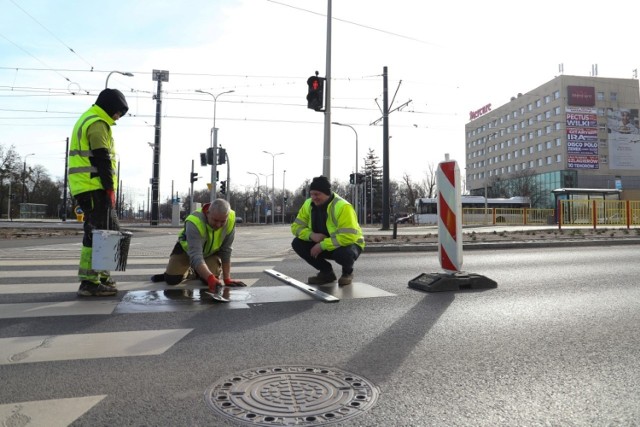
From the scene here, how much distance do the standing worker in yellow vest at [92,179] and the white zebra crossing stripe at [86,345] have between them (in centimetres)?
145

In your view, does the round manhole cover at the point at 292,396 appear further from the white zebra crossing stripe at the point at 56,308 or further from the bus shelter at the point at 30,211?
the bus shelter at the point at 30,211

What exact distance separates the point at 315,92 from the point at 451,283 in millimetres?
8027

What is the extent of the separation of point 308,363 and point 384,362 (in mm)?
472

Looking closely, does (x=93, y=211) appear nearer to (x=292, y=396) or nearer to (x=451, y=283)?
(x=292, y=396)

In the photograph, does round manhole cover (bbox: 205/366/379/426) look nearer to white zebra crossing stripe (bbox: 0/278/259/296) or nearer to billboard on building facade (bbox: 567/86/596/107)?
white zebra crossing stripe (bbox: 0/278/259/296)

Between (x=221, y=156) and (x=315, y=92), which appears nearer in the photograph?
(x=315, y=92)

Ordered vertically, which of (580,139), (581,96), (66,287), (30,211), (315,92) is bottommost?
(66,287)

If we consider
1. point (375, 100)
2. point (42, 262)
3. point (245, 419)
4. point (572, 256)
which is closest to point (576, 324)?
point (245, 419)

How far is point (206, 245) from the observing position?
5008 mm

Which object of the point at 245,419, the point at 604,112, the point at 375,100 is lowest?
the point at 245,419

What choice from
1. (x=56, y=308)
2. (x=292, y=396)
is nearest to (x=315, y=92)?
(x=56, y=308)

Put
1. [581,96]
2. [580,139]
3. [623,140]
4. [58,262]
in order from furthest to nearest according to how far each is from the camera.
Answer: [623,140] → [581,96] → [580,139] → [58,262]

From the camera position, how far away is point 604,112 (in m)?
78.0

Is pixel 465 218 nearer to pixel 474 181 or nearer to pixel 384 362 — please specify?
pixel 384 362
